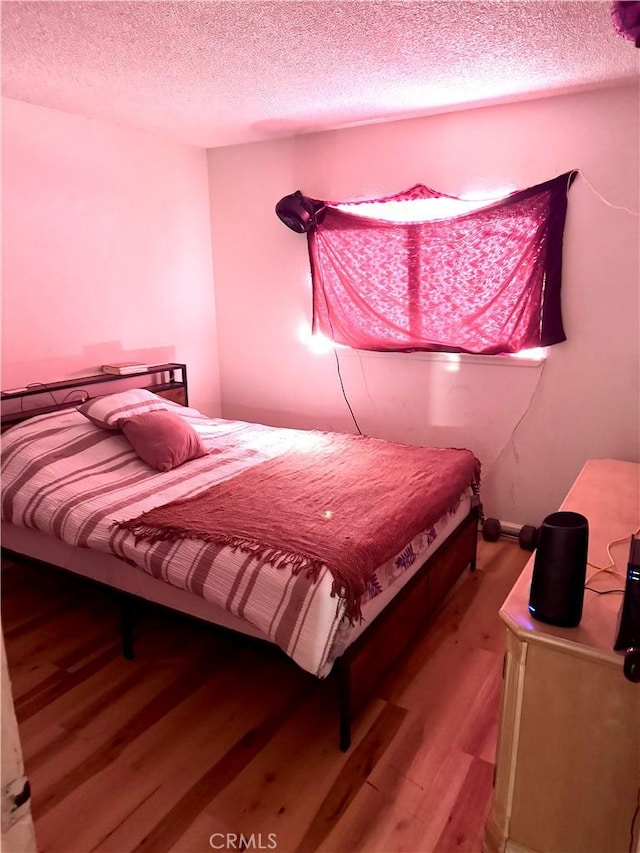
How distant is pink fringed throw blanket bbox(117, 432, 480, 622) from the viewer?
206cm

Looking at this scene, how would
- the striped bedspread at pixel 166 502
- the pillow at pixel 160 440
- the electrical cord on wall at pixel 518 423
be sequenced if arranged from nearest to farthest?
the striped bedspread at pixel 166 502 < the pillow at pixel 160 440 < the electrical cord on wall at pixel 518 423

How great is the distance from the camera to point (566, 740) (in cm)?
147

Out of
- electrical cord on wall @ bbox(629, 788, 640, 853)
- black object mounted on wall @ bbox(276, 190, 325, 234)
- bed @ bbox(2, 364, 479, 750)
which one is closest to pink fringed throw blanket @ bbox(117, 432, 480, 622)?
bed @ bbox(2, 364, 479, 750)

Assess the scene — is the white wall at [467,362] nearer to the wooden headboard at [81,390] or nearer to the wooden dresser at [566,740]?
the wooden headboard at [81,390]

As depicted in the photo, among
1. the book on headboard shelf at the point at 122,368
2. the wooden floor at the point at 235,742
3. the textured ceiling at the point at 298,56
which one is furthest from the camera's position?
the book on headboard shelf at the point at 122,368

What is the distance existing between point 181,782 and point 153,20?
2548mm

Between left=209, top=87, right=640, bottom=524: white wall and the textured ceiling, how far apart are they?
217mm

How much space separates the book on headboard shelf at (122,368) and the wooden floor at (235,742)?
139 cm

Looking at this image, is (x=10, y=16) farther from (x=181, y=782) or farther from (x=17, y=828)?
(x=181, y=782)

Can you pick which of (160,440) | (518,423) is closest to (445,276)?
(518,423)

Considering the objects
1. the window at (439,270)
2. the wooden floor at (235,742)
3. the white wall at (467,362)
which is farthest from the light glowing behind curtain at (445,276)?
the wooden floor at (235,742)

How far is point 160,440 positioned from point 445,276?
1.85m

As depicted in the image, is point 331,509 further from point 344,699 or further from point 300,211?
point 300,211

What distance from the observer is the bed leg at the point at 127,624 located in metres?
2.45
